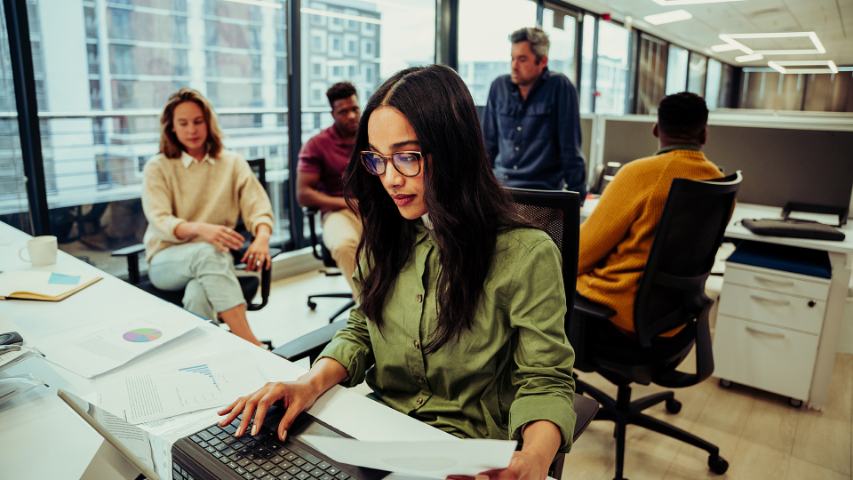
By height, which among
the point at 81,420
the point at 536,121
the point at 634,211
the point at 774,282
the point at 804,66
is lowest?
the point at 774,282

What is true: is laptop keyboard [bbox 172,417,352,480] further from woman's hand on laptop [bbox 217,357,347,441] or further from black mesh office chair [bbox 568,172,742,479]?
black mesh office chair [bbox 568,172,742,479]

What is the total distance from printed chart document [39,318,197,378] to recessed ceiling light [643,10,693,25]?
7068 millimetres

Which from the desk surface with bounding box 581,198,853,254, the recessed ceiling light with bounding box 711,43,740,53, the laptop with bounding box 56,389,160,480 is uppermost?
the recessed ceiling light with bounding box 711,43,740,53

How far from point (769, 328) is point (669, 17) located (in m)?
5.87

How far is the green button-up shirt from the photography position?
990 millimetres

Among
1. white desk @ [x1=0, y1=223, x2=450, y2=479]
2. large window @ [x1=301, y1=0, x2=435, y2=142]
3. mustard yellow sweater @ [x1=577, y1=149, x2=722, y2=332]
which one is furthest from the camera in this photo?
large window @ [x1=301, y1=0, x2=435, y2=142]

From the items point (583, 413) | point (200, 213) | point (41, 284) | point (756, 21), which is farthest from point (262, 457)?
point (756, 21)

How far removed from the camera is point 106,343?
125 centimetres

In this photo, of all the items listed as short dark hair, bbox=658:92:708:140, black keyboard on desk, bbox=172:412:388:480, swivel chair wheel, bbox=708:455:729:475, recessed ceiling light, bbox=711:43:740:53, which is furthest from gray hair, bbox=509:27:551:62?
recessed ceiling light, bbox=711:43:740:53

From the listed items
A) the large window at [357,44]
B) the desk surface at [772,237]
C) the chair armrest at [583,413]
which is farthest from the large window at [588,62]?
the chair armrest at [583,413]

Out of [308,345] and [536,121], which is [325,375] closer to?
[308,345]

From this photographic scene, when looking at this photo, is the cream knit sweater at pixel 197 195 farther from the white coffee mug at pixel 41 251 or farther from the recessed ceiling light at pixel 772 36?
the recessed ceiling light at pixel 772 36

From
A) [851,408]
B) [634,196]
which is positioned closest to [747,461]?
[851,408]

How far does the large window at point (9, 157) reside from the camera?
2748 millimetres
